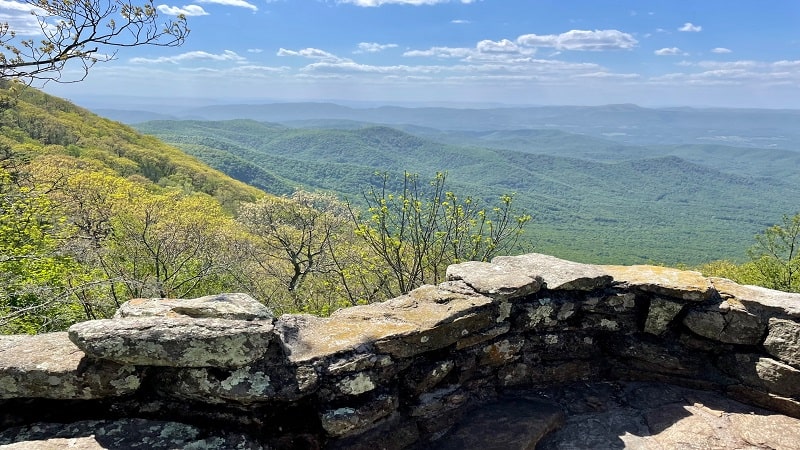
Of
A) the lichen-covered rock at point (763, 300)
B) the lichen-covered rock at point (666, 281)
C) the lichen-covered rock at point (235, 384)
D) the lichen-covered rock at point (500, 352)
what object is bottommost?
→ the lichen-covered rock at point (500, 352)

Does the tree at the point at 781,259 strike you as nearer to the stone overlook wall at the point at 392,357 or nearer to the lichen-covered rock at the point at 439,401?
the stone overlook wall at the point at 392,357

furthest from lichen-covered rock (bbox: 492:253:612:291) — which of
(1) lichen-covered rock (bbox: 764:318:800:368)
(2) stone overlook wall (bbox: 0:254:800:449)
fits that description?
(1) lichen-covered rock (bbox: 764:318:800:368)

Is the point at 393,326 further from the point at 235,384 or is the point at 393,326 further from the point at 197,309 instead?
the point at 197,309

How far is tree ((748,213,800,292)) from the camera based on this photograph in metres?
24.4

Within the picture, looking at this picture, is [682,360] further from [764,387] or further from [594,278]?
[594,278]

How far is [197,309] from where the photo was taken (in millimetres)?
5102

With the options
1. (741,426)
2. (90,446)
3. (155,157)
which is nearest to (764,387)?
(741,426)

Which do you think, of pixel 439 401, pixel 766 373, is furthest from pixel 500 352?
pixel 766 373

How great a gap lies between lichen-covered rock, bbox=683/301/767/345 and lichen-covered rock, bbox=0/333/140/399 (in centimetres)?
698

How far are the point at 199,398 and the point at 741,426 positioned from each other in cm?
655

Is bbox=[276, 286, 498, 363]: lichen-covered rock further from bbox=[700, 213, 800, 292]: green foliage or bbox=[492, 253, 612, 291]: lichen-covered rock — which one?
bbox=[700, 213, 800, 292]: green foliage

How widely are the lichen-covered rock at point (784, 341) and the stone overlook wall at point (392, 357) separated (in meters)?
0.02

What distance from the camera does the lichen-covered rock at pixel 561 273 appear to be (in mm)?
6746

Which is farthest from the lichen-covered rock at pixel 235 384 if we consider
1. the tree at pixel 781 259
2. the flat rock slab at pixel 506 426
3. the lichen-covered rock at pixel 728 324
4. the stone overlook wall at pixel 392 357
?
the tree at pixel 781 259
